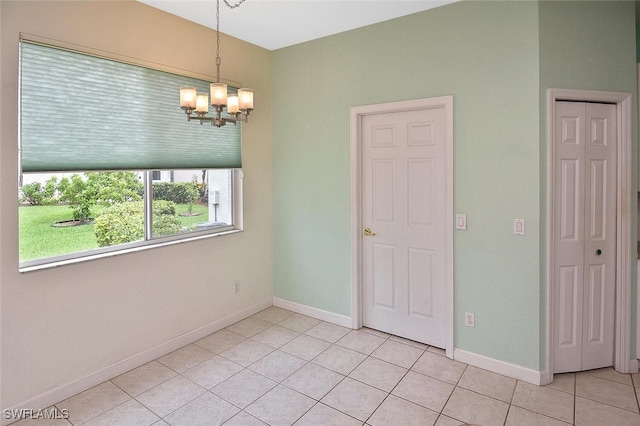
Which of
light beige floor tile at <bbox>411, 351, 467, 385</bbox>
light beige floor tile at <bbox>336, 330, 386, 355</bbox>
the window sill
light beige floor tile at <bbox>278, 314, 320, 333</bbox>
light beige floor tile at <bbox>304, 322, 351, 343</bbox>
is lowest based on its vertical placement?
light beige floor tile at <bbox>411, 351, 467, 385</bbox>

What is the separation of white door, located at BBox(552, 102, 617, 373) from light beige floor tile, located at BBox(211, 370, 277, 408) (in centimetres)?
223

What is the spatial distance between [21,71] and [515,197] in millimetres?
3444

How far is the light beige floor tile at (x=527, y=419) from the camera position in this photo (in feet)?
7.52

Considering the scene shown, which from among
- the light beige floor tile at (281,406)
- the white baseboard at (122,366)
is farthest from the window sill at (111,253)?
the light beige floor tile at (281,406)

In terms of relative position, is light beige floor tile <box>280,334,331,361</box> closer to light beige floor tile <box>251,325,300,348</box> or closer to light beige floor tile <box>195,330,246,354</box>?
light beige floor tile <box>251,325,300,348</box>

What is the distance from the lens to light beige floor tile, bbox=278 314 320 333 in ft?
12.2

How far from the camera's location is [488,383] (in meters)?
2.73

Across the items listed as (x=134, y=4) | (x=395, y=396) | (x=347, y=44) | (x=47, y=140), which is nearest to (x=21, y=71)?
(x=47, y=140)

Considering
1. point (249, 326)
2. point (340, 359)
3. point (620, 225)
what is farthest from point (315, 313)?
point (620, 225)

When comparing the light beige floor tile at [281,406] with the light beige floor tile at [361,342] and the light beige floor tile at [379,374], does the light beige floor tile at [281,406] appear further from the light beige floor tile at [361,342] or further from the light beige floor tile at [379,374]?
the light beige floor tile at [361,342]

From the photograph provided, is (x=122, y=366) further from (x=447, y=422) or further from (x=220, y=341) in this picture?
(x=447, y=422)

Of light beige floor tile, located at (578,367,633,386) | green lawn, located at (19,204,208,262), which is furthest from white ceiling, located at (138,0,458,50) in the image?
light beige floor tile, located at (578,367,633,386)

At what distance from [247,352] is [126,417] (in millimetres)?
1053

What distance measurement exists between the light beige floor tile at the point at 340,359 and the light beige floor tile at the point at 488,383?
2.68 feet
